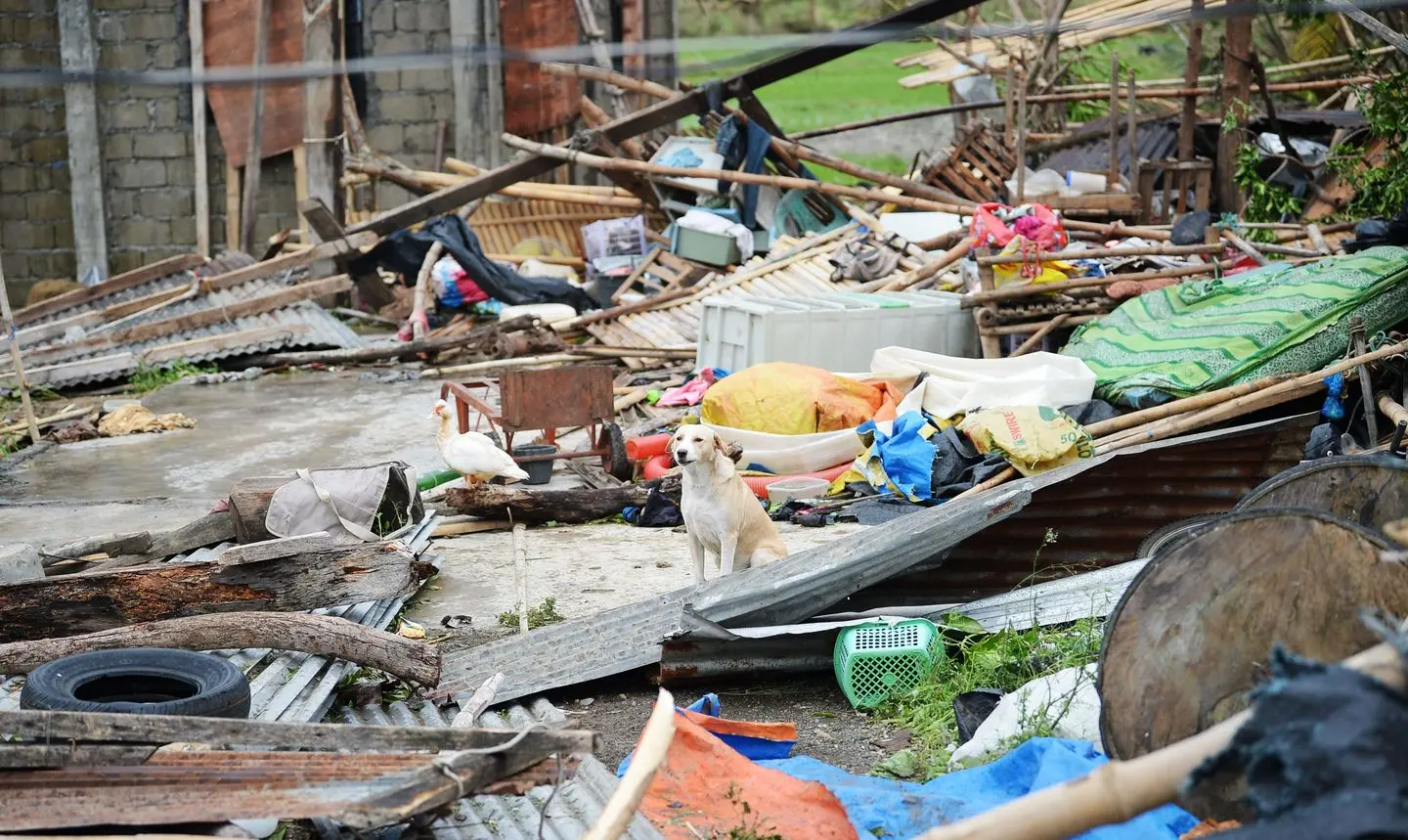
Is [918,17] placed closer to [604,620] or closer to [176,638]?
[604,620]

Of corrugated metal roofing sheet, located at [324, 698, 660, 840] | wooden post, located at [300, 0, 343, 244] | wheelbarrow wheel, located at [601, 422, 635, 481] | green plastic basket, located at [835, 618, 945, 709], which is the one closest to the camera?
corrugated metal roofing sheet, located at [324, 698, 660, 840]

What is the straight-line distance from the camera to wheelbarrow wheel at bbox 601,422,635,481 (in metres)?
9.68

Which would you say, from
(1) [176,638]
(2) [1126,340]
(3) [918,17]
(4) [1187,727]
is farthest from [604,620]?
(3) [918,17]

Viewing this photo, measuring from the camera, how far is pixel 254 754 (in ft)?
13.5

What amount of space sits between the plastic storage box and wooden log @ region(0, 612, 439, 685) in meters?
6.35

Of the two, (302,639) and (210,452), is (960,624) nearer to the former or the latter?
(302,639)

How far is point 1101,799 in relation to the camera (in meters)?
2.66

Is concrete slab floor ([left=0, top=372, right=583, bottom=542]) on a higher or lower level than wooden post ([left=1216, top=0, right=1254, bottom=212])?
lower

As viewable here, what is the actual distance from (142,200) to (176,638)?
14367mm

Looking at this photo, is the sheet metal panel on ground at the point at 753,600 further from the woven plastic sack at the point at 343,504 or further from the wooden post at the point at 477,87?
the wooden post at the point at 477,87

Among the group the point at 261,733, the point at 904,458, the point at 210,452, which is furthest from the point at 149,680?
the point at 210,452

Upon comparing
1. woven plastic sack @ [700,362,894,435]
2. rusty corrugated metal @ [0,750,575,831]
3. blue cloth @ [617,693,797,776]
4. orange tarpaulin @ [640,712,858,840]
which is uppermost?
rusty corrugated metal @ [0,750,575,831]

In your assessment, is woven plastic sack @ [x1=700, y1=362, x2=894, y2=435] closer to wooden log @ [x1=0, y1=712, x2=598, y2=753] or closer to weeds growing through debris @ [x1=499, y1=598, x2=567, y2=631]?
weeds growing through debris @ [x1=499, y1=598, x2=567, y2=631]

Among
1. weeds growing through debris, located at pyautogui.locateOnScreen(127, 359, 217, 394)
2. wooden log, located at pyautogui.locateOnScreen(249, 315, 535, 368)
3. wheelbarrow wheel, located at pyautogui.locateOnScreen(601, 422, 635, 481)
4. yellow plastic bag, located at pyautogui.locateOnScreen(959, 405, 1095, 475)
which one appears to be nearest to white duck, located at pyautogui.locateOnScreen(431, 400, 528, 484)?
wheelbarrow wheel, located at pyautogui.locateOnScreen(601, 422, 635, 481)
